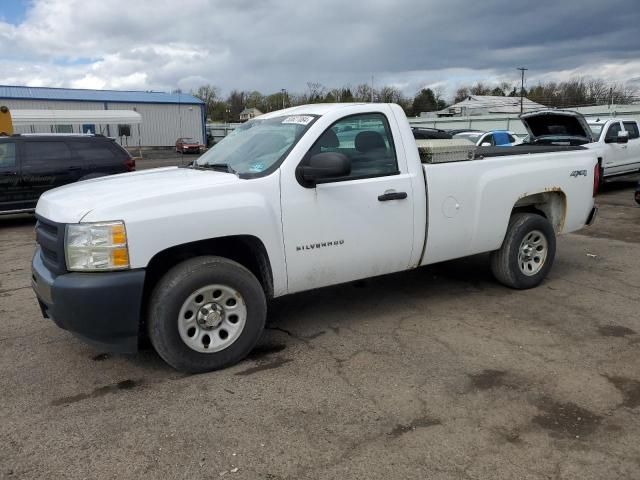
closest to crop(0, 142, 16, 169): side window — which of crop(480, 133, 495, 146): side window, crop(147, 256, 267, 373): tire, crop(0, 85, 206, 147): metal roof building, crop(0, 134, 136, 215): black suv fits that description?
crop(0, 134, 136, 215): black suv

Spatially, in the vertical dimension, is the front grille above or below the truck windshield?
below

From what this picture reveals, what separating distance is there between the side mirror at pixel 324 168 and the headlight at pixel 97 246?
1353mm

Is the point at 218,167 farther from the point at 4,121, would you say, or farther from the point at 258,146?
the point at 4,121

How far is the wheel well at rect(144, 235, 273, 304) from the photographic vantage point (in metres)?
3.89

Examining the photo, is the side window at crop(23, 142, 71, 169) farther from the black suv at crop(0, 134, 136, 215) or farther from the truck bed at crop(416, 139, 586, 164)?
the truck bed at crop(416, 139, 586, 164)

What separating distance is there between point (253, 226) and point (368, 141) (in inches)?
53.6

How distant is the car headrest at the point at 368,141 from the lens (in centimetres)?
456

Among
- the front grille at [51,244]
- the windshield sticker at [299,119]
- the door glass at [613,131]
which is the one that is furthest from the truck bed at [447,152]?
the door glass at [613,131]

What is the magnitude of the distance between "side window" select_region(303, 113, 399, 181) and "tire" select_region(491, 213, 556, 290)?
5.55ft

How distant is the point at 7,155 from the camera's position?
10.6m

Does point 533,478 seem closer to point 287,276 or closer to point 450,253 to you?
point 287,276

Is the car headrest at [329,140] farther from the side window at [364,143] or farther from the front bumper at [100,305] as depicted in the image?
the front bumper at [100,305]

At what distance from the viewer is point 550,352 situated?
4238 millimetres

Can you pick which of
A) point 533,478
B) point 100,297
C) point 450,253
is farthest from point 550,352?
point 100,297
